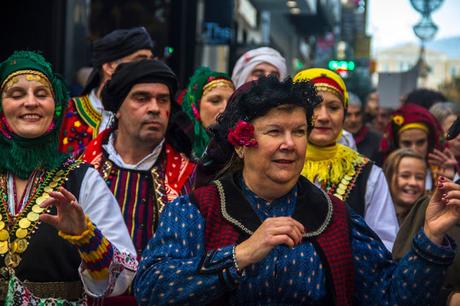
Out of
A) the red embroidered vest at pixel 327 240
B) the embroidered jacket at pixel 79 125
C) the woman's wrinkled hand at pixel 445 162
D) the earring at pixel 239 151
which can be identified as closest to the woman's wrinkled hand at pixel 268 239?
the red embroidered vest at pixel 327 240

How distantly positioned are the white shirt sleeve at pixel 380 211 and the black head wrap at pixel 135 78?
4.38 feet

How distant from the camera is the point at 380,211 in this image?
5.67 meters

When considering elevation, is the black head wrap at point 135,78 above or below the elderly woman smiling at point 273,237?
above

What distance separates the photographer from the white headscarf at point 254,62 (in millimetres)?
7660

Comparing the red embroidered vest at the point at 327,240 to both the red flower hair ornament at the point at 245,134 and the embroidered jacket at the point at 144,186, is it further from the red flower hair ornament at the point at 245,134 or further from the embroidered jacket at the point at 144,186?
the embroidered jacket at the point at 144,186

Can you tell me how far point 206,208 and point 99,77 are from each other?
3.78 m

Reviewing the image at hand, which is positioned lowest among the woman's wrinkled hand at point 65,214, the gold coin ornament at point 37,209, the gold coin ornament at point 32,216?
the gold coin ornament at point 32,216

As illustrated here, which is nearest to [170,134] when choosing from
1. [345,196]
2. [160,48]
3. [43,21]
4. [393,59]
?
[345,196]

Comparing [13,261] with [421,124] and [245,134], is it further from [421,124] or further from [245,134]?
[421,124]

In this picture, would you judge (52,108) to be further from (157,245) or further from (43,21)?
(43,21)

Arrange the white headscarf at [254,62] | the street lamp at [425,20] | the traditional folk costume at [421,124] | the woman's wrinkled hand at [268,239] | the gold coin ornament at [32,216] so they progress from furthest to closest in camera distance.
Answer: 1. the street lamp at [425,20]
2. the traditional folk costume at [421,124]
3. the white headscarf at [254,62]
4. the gold coin ornament at [32,216]
5. the woman's wrinkled hand at [268,239]

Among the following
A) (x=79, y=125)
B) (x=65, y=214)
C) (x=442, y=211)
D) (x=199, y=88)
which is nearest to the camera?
(x=442, y=211)

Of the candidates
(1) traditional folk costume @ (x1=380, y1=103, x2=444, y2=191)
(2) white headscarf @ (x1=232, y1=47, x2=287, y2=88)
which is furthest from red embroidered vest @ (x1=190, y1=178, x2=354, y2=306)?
(1) traditional folk costume @ (x1=380, y1=103, x2=444, y2=191)

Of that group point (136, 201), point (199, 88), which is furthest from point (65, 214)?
point (199, 88)
